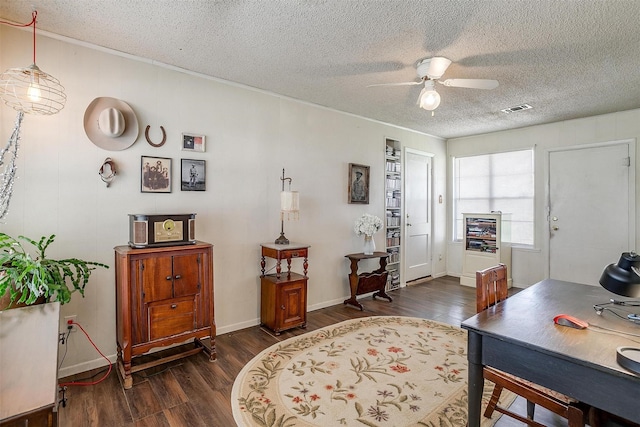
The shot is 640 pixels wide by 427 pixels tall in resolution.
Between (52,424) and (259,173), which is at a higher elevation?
(259,173)

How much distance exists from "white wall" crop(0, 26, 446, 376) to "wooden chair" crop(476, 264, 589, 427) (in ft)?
7.47

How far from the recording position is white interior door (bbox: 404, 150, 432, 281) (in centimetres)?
527

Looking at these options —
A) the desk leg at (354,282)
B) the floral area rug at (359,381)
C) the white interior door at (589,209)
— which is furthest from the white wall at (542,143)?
the desk leg at (354,282)

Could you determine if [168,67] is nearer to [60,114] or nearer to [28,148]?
[60,114]

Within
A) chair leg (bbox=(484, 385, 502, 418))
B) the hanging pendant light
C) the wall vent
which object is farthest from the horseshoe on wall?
the wall vent

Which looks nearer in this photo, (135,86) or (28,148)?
(28,148)

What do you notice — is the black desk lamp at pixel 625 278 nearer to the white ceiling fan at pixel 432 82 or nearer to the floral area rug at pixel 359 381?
the floral area rug at pixel 359 381

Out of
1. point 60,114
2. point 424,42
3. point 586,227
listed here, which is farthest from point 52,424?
point 586,227

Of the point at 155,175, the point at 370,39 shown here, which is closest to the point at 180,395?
the point at 155,175

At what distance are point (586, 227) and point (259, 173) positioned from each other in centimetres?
457

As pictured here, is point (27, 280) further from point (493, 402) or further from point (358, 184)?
point (358, 184)

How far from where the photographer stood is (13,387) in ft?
3.36

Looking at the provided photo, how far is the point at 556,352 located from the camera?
1.19m

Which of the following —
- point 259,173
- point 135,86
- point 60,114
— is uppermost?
point 135,86
